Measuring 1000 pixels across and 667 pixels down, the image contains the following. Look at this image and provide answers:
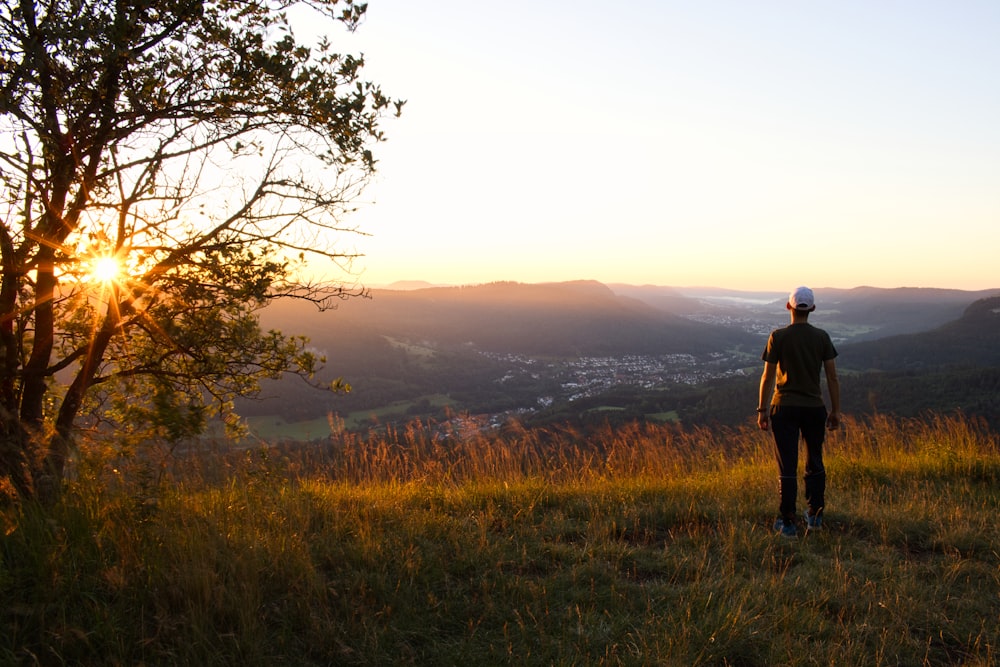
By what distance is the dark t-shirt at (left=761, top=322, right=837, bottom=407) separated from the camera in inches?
198

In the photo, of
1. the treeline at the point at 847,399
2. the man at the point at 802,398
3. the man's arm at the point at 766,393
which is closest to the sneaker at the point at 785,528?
the man at the point at 802,398

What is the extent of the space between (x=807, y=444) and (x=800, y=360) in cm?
81

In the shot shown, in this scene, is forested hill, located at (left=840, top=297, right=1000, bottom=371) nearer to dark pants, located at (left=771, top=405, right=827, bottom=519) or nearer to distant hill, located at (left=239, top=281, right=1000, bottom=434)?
distant hill, located at (left=239, top=281, right=1000, bottom=434)

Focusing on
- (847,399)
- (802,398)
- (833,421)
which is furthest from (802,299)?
(847,399)

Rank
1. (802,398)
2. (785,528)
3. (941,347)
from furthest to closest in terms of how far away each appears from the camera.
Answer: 1. (941,347)
2. (802,398)
3. (785,528)

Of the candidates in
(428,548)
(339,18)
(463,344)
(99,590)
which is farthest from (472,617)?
(463,344)

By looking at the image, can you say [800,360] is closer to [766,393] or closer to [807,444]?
[766,393]

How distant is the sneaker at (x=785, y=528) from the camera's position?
4633mm

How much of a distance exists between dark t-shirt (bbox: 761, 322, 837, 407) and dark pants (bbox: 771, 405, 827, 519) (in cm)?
10

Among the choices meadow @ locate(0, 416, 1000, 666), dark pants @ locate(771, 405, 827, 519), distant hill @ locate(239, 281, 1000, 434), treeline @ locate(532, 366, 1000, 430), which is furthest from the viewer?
distant hill @ locate(239, 281, 1000, 434)

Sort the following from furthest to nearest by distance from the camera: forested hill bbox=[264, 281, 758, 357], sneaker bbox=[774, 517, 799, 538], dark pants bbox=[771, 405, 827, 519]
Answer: forested hill bbox=[264, 281, 758, 357]
dark pants bbox=[771, 405, 827, 519]
sneaker bbox=[774, 517, 799, 538]

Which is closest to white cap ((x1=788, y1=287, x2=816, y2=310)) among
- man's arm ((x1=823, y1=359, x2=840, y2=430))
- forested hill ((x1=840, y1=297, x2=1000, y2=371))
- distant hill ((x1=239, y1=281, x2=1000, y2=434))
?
man's arm ((x1=823, y1=359, x2=840, y2=430))

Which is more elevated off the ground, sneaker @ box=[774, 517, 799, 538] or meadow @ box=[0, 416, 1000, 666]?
meadow @ box=[0, 416, 1000, 666]

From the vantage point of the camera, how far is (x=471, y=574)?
3711 mm
